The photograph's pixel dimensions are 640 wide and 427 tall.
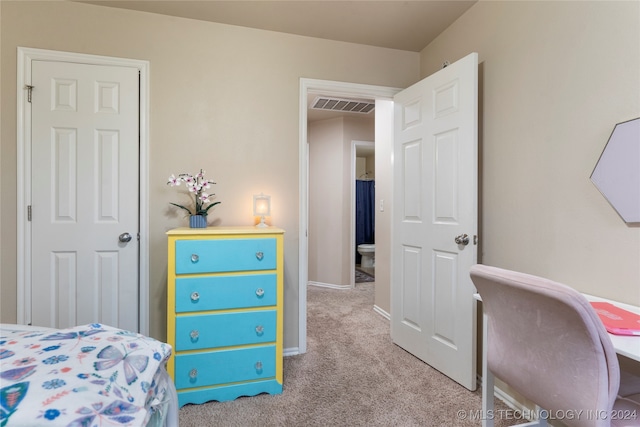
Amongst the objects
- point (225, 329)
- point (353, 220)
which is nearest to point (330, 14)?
point (225, 329)

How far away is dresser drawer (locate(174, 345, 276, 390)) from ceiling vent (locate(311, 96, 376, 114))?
110 inches

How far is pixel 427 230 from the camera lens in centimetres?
225

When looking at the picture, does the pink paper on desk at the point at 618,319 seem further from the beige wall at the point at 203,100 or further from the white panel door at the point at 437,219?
the beige wall at the point at 203,100

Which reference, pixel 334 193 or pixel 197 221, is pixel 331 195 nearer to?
pixel 334 193

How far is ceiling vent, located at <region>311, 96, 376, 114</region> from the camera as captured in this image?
368 centimetres

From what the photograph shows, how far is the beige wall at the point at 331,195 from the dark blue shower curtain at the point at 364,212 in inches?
79.0

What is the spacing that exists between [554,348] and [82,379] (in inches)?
50.8

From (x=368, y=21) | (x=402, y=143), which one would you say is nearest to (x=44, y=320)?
(x=402, y=143)

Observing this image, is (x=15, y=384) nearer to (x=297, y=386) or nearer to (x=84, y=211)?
(x=297, y=386)

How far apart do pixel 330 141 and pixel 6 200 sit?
11.7ft

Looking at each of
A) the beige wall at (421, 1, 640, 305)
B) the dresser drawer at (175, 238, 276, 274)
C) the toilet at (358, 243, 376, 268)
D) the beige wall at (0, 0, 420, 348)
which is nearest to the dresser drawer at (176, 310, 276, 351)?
the dresser drawer at (175, 238, 276, 274)

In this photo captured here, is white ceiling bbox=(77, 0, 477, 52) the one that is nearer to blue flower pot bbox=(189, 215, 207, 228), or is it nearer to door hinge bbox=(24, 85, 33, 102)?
door hinge bbox=(24, 85, 33, 102)

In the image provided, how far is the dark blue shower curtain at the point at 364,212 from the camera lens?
6.57 metres

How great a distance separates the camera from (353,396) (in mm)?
1898
